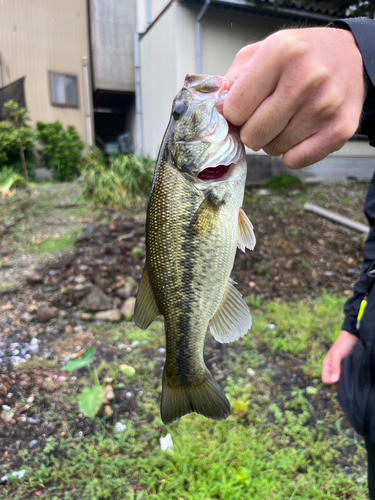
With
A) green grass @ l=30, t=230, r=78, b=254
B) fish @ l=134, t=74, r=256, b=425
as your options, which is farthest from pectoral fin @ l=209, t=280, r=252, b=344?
green grass @ l=30, t=230, r=78, b=254

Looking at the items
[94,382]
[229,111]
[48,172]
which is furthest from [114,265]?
[48,172]

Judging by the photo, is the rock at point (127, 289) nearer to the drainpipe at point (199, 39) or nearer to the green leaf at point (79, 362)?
the green leaf at point (79, 362)

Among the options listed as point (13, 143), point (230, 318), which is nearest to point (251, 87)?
point (230, 318)

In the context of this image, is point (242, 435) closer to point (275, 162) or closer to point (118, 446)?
point (118, 446)

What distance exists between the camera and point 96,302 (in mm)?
3756

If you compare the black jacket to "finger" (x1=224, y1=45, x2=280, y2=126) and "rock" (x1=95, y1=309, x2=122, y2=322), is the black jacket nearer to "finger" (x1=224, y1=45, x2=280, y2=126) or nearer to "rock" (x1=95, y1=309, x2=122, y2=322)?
"finger" (x1=224, y1=45, x2=280, y2=126)

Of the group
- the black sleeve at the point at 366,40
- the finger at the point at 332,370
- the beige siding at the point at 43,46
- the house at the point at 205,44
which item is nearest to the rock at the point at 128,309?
the finger at the point at 332,370

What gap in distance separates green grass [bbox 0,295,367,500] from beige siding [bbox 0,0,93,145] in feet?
30.9

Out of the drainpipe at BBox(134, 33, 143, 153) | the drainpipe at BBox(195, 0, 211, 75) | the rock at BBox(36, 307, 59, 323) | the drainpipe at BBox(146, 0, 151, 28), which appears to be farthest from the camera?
the drainpipe at BBox(134, 33, 143, 153)

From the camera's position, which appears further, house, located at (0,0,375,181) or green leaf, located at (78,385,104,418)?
house, located at (0,0,375,181)

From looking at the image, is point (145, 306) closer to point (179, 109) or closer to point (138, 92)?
→ point (179, 109)

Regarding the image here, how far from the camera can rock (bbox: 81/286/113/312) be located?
3.74m

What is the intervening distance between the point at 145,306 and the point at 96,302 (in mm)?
2579

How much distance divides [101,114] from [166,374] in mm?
13008
